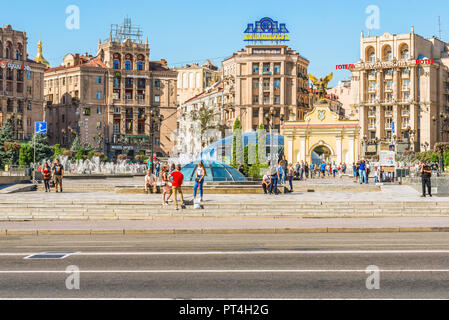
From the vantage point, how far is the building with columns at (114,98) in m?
100

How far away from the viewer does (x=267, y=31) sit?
350 ft

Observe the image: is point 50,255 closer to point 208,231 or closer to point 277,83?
point 208,231

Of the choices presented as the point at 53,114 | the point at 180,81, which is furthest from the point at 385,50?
the point at 53,114

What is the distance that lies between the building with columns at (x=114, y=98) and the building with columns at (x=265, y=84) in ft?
39.9

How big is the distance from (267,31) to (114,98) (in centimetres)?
2826

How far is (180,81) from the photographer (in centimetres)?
13412

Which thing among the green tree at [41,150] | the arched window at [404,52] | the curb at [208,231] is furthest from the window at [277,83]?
the curb at [208,231]

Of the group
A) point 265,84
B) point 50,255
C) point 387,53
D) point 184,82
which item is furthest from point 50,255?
point 184,82

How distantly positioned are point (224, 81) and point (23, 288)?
4201 inches

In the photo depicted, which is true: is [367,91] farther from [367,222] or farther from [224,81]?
[367,222]

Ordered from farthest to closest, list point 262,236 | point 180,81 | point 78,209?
1. point 180,81
2. point 78,209
3. point 262,236

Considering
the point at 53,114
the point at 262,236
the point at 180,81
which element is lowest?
the point at 262,236

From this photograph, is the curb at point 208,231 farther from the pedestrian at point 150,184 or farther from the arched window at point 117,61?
the arched window at point 117,61

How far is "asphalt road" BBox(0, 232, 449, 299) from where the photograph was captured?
30.1ft
